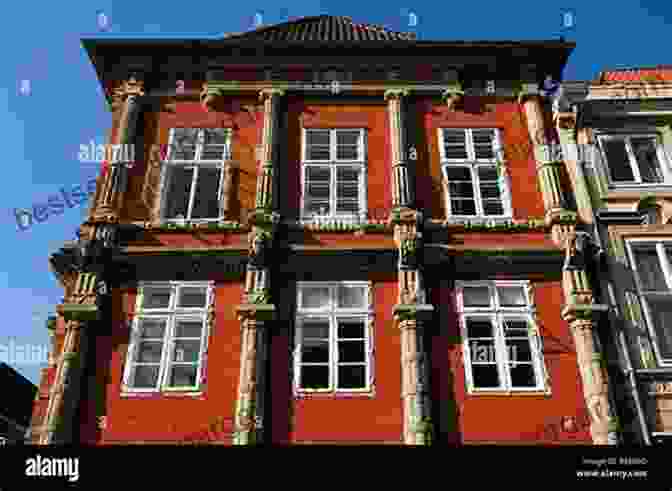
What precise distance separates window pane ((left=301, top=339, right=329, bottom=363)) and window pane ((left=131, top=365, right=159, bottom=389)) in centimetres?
261

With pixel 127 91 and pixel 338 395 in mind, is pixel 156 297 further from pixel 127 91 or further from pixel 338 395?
pixel 127 91

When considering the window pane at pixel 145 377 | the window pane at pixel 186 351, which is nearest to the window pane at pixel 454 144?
the window pane at pixel 186 351

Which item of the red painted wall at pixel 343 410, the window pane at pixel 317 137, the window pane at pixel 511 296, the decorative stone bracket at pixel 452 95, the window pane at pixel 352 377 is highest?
the decorative stone bracket at pixel 452 95

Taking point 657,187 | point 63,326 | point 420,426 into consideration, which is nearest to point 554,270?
point 657,187

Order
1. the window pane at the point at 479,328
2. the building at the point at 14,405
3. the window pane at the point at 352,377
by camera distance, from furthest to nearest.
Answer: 1. the building at the point at 14,405
2. the window pane at the point at 479,328
3. the window pane at the point at 352,377

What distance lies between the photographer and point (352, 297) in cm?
1262

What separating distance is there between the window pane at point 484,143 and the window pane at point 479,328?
4.05 m

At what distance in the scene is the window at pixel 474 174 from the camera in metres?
13.8

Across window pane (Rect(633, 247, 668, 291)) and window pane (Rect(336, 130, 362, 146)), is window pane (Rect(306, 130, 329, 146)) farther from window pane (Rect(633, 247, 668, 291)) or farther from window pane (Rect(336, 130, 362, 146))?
window pane (Rect(633, 247, 668, 291))

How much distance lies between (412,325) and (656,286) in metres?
4.90

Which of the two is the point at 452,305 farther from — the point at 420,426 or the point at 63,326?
the point at 63,326

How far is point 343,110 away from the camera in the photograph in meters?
15.2

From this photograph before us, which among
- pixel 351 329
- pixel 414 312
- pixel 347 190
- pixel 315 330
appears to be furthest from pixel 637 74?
pixel 315 330

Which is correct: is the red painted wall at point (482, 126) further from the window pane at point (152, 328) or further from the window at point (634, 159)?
the window pane at point (152, 328)
